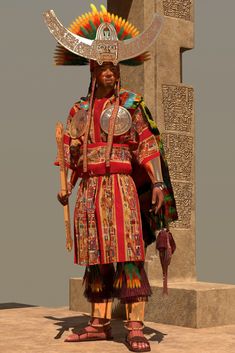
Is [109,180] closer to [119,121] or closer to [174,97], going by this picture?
[119,121]

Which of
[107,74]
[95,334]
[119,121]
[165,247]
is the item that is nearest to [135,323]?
[95,334]

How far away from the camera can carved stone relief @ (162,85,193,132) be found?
25.9 feet

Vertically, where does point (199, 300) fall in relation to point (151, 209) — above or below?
below

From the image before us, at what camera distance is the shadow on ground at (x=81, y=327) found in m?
6.56

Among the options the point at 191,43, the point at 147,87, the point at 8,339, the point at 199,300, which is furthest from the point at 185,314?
the point at 191,43

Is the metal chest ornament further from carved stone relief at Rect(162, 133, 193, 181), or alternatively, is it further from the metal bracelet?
carved stone relief at Rect(162, 133, 193, 181)

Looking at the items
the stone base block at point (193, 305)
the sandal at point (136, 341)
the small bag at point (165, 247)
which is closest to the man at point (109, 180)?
the sandal at point (136, 341)

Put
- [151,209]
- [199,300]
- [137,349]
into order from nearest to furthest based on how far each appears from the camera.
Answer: [137,349]
[151,209]
[199,300]

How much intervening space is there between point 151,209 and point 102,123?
0.72m

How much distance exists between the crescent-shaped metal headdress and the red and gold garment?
322 mm

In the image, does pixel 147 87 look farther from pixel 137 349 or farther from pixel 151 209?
pixel 137 349

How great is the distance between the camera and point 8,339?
21.1 ft

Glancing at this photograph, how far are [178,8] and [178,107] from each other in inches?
36.6

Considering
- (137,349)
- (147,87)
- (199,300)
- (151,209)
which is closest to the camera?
(137,349)
